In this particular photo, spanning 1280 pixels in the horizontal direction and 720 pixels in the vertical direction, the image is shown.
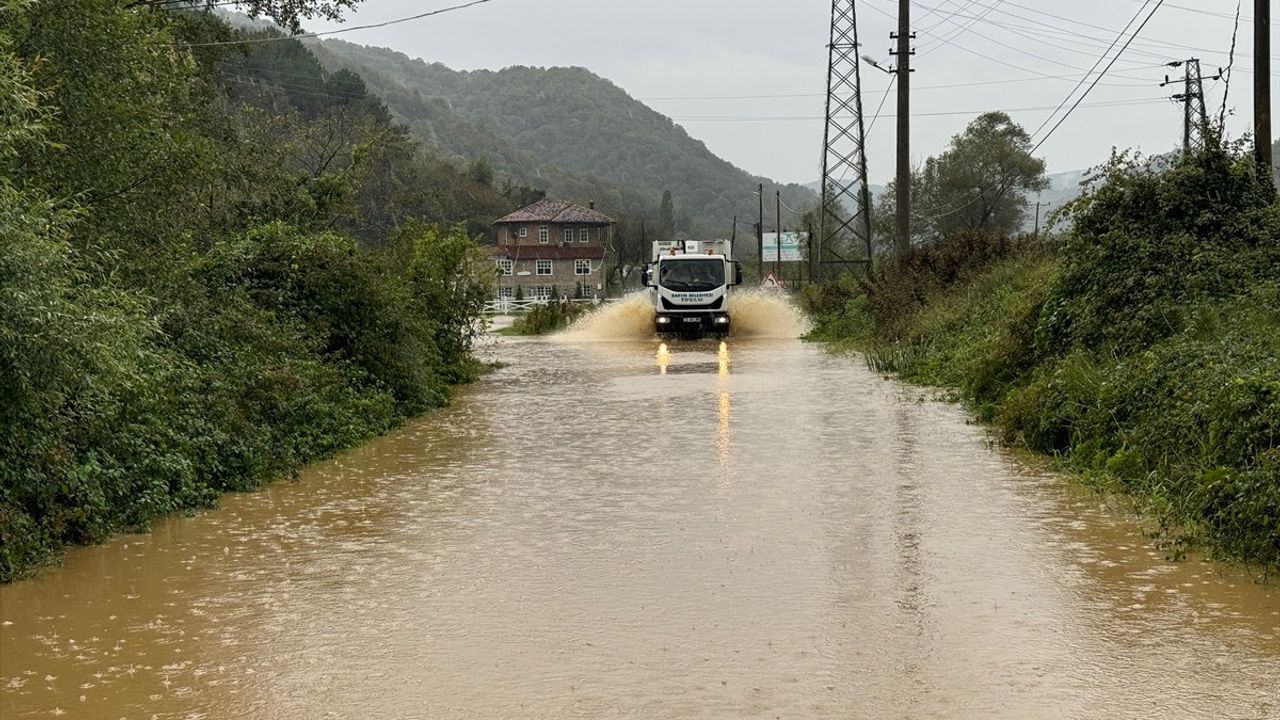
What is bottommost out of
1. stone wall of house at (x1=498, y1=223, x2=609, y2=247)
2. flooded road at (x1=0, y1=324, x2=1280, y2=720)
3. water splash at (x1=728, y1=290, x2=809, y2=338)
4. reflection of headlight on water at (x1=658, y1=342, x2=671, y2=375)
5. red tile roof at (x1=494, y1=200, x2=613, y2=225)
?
reflection of headlight on water at (x1=658, y1=342, x2=671, y2=375)

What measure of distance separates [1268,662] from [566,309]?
46.0 m

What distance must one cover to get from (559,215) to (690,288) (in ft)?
241

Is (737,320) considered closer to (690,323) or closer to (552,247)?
(690,323)

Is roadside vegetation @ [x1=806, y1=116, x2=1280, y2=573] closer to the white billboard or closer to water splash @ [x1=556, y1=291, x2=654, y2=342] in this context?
water splash @ [x1=556, y1=291, x2=654, y2=342]

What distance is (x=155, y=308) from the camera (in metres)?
14.9

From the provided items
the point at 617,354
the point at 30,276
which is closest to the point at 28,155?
the point at 30,276

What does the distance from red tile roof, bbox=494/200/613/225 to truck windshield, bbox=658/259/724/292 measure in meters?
71.3

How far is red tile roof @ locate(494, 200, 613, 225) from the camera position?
370 feet

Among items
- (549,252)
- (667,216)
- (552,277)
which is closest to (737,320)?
(549,252)

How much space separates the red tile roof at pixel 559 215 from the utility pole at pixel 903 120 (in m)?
77.3

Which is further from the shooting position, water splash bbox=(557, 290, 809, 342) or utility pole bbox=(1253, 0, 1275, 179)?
water splash bbox=(557, 290, 809, 342)

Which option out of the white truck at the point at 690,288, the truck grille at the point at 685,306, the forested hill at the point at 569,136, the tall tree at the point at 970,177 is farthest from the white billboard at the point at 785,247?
the truck grille at the point at 685,306

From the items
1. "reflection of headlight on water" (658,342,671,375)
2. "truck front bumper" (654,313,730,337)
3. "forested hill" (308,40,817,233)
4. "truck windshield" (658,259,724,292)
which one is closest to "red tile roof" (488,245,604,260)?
"forested hill" (308,40,817,233)

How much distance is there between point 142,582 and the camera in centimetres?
916
